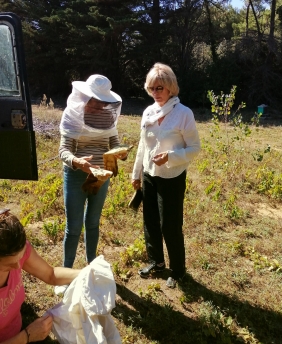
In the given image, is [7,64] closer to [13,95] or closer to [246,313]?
[13,95]

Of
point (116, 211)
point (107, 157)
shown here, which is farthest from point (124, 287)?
point (116, 211)

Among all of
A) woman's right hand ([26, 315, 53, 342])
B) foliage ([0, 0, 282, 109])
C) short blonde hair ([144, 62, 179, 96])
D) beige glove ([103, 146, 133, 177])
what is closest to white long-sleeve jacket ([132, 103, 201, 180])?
short blonde hair ([144, 62, 179, 96])

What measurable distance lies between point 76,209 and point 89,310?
98cm

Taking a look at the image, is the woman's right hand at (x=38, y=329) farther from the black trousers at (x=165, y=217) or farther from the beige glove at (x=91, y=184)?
the black trousers at (x=165, y=217)

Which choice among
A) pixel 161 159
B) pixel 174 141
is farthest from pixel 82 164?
pixel 174 141

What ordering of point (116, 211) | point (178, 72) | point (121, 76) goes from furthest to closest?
point (121, 76), point (178, 72), point (116, 211)

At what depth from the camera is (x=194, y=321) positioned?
2648mm

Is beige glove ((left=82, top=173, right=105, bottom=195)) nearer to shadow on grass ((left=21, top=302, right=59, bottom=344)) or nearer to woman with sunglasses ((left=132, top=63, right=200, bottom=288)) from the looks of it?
woman with sunglasses ((left=132, top=63, right=200, bottom=288))

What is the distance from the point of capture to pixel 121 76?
18328 millimetres

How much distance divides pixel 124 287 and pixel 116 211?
1406 mm

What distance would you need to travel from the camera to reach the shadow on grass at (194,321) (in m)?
2.49

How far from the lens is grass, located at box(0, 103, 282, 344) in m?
2.61

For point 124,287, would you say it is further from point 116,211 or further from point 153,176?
point 116,211

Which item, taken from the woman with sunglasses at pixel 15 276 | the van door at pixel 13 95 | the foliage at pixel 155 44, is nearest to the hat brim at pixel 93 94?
the van door at pixel 13 95
